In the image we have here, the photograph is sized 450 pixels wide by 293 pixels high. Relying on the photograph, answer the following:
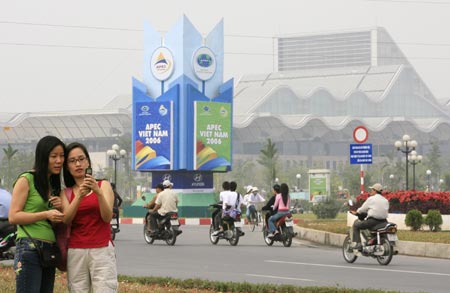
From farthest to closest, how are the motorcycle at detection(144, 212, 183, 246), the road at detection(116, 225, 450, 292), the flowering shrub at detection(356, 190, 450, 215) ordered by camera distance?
1. the flowering shrub at detection(356, 190, 450, 215)
2. the motorcycle at detection(144, 212, 183, 246)
3. the road at detection(116, 225, 450, 292)

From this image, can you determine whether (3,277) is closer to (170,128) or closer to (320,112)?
(170,128)

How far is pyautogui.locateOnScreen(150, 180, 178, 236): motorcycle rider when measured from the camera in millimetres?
24703

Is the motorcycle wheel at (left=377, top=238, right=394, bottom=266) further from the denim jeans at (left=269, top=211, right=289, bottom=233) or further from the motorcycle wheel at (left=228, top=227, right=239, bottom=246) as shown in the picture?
the motorcycle wheel at (left=228, top=227, right=239, bottom=246)

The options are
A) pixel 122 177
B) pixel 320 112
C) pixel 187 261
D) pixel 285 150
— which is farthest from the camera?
pixel 320 112

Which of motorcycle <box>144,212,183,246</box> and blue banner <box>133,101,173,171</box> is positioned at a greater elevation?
blue banner <box>133,101,173,171</box>

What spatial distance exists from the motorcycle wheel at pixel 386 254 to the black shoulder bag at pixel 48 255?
11839 mm

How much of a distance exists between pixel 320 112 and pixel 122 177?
204 feet

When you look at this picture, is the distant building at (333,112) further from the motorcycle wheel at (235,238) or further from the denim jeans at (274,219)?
the denim jeans at (274,219)

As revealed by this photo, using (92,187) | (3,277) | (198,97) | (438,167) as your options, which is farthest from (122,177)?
(92,187)

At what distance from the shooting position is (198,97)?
45.8 meters

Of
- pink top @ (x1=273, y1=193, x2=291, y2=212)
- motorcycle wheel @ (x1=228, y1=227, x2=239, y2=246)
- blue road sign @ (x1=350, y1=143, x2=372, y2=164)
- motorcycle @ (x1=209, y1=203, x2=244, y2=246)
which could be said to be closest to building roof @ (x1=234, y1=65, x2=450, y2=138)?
blue road sign @ (x1=350, y1=143, x2=372, y2=164)

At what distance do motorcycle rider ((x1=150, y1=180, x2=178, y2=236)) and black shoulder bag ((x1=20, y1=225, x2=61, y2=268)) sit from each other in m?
17.5

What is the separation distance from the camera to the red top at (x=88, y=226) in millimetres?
7223

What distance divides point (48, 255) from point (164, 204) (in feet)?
58.0
